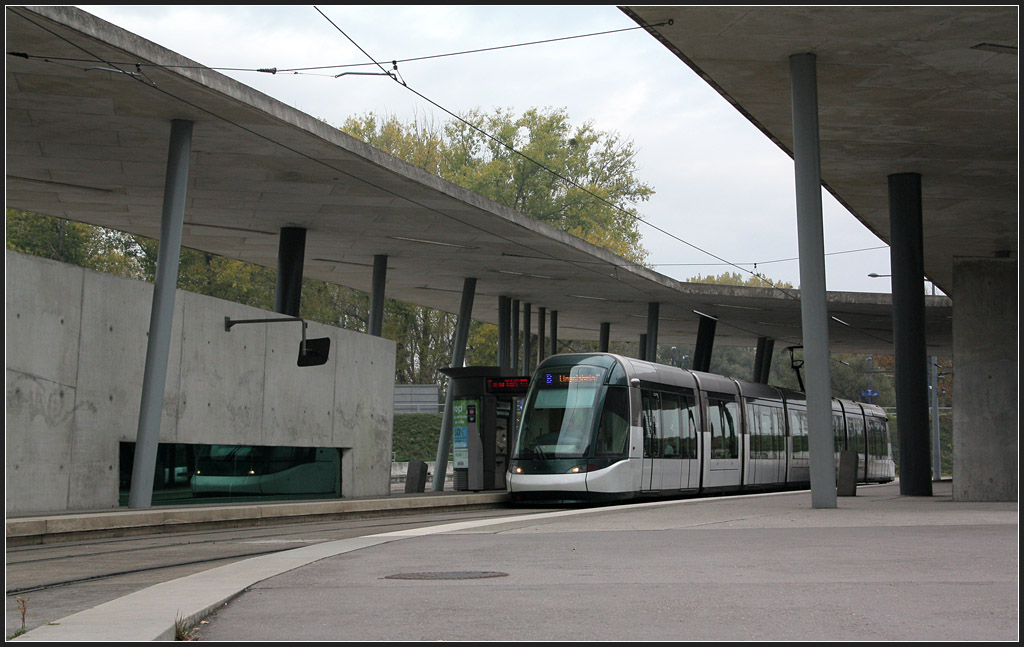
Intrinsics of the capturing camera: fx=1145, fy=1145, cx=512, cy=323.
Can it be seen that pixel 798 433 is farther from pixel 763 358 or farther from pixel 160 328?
pixel 160 328

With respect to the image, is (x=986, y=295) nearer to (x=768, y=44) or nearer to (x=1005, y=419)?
(x=1005, y=419)

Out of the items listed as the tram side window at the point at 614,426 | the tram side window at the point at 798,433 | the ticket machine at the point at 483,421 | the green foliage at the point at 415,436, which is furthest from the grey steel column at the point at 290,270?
the green foliage at the point at 415,436

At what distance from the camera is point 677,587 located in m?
7.89

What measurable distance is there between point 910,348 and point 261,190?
13857 millimetres

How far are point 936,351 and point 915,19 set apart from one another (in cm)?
4231

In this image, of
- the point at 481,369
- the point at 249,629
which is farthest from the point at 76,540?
the point at 481,369

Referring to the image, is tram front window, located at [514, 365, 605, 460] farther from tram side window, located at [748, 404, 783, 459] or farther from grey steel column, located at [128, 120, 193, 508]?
tram side window, located at [748, 404, 783, 459]

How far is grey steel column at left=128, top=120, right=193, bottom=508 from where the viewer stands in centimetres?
1738

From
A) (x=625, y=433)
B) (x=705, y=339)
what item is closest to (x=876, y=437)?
(x=705, y=339)

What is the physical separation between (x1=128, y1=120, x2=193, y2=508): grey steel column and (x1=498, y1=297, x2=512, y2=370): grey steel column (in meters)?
19.7

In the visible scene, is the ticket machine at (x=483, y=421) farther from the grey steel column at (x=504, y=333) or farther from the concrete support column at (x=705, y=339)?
the concrete support column at (x=705, y=339)

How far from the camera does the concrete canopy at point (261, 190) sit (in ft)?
52.9

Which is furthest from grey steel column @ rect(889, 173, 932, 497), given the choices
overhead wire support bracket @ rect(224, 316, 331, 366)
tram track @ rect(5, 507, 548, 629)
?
overhead wire support bracket @ rect(224, 316, 331, 366)

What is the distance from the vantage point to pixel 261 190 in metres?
23.5
